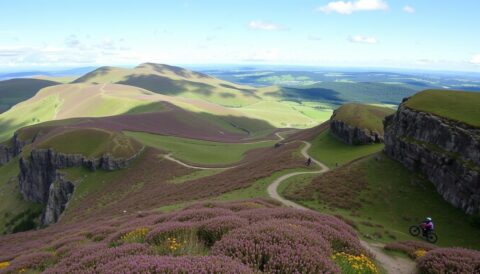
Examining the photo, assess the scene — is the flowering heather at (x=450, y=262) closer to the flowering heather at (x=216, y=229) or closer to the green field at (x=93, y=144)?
the flowering heather at (x=216, y=229)

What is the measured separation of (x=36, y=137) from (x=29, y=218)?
58.1 metres

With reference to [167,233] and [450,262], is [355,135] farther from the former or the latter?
[167,233]

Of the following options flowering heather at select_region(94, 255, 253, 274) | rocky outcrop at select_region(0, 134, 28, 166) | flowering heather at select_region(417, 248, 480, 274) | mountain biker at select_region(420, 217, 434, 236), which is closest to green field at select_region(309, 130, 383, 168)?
mountain biker at select_region(420, 217, 434, 236)

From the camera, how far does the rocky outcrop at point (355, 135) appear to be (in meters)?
80.9

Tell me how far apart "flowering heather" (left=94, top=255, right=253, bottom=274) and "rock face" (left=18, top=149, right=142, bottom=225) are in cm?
9320

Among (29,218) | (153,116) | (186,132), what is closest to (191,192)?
(29,218)

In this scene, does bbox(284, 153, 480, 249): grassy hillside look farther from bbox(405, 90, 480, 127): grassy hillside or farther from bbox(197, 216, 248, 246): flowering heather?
bbox(197, 216, 248, 246): flowering heather

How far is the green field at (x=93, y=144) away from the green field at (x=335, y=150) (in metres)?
55.0

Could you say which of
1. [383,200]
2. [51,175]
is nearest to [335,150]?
[383,200]

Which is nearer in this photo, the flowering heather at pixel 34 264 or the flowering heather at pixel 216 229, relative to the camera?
the flowering heather at pixel 216 229


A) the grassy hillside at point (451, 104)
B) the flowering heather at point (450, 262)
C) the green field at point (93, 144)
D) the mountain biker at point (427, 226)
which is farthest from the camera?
the green field at point (93, 144)

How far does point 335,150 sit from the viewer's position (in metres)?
83.5

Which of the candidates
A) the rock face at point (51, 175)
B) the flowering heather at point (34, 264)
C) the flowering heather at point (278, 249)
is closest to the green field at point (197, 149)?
the rock face at point (51, 175)

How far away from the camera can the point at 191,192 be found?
208ft
